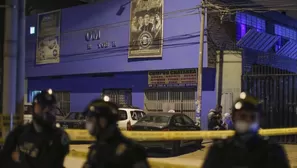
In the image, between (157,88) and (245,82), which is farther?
(157,88)

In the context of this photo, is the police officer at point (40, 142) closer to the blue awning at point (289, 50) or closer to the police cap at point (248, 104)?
the police cap at point (248, 104)

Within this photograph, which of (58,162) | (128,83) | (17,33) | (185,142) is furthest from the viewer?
(128,83)

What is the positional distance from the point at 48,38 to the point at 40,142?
24.0 m

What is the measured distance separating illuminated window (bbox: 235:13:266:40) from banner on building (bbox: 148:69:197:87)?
2.79 m

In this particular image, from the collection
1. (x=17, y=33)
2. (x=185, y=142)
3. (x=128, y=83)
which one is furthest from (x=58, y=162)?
(x=128, y=83)

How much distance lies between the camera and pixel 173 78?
20.7 metres

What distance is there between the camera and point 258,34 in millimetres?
20578

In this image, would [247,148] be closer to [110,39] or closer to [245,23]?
[245,23]

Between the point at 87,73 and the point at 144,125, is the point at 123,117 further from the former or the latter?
the point at 87,73

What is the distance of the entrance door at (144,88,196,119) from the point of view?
20.0 m

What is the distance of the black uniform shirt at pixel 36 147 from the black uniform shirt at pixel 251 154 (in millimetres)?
1472

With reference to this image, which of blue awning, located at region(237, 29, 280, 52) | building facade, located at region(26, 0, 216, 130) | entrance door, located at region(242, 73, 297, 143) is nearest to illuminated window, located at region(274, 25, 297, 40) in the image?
blue awning, located at region(237, 29, 280, 52)

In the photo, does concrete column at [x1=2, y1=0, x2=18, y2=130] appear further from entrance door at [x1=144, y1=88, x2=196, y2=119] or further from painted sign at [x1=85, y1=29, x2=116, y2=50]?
painted sign at [x1=85, y1=29, x2=116, y2=50]

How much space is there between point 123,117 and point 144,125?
240 cm
